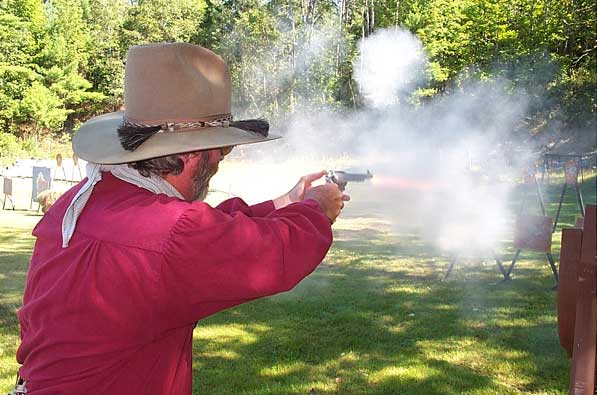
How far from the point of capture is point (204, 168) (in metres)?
1.88

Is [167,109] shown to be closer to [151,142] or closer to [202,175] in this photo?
[151,142]

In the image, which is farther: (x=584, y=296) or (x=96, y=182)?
(x=584, y=296)

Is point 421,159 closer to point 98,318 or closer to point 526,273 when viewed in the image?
point 526,273

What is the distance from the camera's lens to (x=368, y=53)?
98.7 feet

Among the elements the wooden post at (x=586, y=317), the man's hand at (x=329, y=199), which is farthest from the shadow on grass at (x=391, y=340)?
the man's hand at (x=329, y=199)

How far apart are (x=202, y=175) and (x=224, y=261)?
1.33 ft

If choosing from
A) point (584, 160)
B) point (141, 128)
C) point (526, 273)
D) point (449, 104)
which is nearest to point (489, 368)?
point (526, 273)

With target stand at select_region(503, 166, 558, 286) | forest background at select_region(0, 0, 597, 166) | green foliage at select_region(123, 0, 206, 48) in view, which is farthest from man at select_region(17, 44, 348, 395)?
green foliage at select_region(123, 0, 206, 48)

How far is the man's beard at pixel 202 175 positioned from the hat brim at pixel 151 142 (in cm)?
8

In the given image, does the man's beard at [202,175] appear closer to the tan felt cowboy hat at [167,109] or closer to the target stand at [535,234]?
the tan felt cowboy hat at [167,109]

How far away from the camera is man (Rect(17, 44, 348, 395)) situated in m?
1.59

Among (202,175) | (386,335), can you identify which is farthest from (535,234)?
(202,175)

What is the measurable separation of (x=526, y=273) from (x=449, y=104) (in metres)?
22.9

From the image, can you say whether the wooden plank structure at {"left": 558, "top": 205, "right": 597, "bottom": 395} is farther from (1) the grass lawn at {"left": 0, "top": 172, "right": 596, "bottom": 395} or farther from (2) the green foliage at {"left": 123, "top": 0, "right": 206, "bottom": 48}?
(2) the green foliage at {"left": 123, "top": 0, "right": 206, "bottom": 48}
